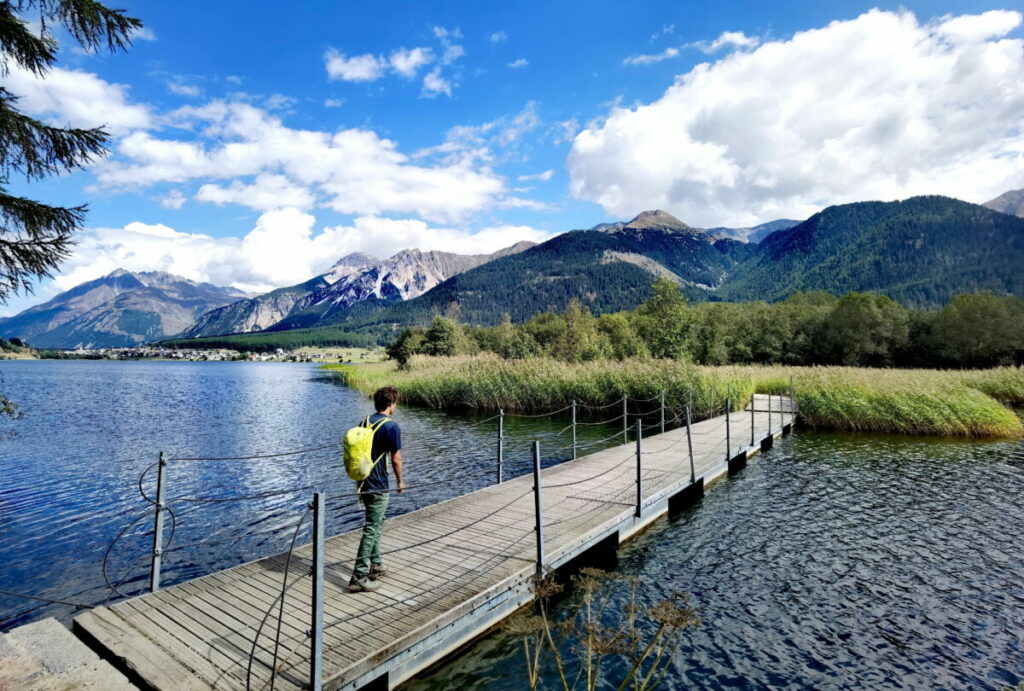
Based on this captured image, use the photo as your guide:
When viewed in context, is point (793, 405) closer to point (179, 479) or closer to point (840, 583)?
point (840, 583)

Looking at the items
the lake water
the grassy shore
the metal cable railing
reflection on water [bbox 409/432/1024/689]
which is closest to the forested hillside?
the grassy shore

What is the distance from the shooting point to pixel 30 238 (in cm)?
891

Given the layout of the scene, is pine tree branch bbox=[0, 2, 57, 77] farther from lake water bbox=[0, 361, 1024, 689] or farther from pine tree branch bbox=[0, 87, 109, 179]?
lake water bbox=[0, 361, 1024, 689]

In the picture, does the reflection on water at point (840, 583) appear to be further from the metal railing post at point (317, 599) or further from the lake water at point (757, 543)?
the metal railing post at point (317, 599)

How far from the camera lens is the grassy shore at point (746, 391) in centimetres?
2180

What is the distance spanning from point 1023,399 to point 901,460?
799 inches

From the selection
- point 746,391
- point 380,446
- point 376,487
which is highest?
point 380,446

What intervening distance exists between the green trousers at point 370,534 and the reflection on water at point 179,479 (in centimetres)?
76

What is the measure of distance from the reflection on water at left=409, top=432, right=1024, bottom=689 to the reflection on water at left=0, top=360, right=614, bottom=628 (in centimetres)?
457

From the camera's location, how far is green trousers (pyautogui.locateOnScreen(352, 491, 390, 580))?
650 centimetres

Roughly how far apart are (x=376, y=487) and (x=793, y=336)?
70554mm

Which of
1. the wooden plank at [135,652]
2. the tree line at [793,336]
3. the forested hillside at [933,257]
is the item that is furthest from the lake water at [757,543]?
the forested hillside at [933,257]

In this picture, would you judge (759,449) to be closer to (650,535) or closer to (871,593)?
(650,535)

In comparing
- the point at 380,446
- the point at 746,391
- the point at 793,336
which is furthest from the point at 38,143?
the point at 793,336
